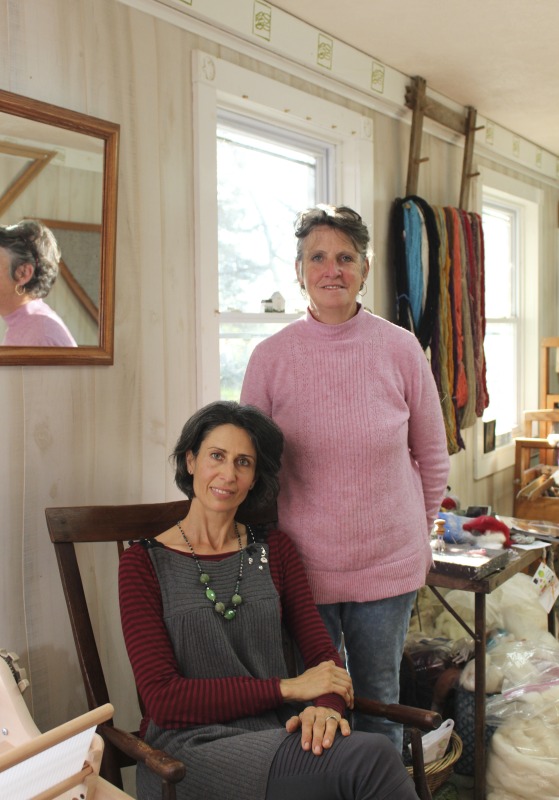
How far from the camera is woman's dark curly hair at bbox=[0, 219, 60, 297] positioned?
1.67 m

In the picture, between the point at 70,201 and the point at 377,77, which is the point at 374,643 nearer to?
the point at 70,201

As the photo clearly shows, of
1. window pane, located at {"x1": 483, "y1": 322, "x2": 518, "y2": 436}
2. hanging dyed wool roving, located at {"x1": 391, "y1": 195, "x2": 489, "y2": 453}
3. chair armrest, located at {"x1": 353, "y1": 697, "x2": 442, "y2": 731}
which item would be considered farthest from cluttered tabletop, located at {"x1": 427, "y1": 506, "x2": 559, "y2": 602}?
window pane, located at {"x1": 483, "y1": 322, "x2": 518, "y2": 436}

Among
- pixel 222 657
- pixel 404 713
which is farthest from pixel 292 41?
pixel 404 713

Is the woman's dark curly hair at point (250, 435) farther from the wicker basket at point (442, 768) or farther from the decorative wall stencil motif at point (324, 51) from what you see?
the decorative wall stencil motif at point (324, 51)

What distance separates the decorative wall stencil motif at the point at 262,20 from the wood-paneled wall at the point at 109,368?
79mm

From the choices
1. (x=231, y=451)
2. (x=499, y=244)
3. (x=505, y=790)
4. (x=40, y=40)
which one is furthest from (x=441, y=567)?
(x=499, y=244)

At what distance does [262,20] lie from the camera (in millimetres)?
2332

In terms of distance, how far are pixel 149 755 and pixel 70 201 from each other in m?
1.20

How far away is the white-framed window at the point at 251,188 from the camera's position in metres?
2.18

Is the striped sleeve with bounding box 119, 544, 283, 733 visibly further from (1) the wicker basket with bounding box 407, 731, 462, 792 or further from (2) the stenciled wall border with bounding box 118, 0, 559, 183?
(2) the stenciled wall border with bounding box 118, 0, 559, 183

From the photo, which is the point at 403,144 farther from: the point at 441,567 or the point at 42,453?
the point at 42,453

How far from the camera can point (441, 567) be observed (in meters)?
2.18

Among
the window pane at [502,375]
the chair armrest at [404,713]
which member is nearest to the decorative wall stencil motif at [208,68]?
the chair armrest at [404,713]

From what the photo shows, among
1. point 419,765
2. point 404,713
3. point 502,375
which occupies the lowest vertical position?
point 419,765
